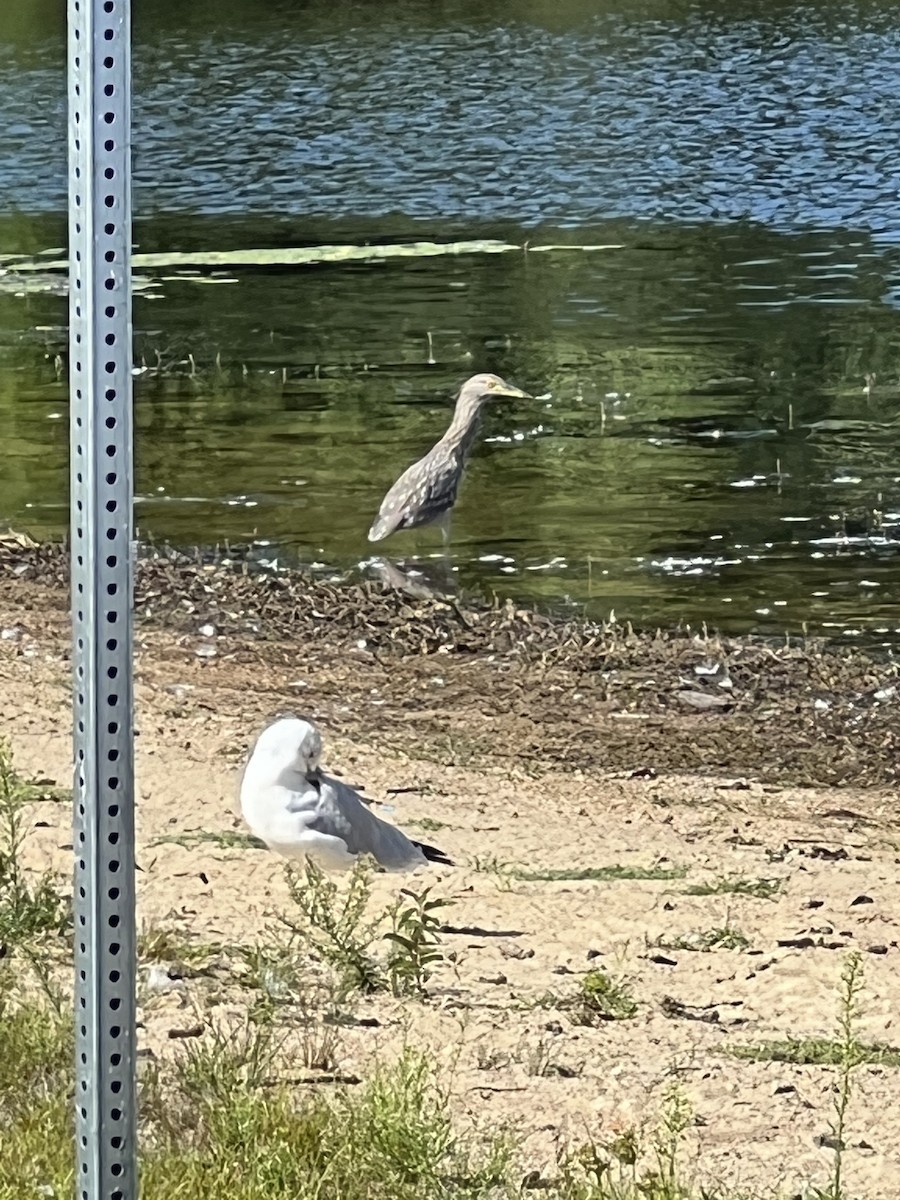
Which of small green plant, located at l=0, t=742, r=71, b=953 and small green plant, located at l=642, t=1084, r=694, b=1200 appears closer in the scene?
small green plant, located at l=642, t=1084, r=694, b=1200

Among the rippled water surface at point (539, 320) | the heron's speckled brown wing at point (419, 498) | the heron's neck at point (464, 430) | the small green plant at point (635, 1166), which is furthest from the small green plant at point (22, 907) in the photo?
the heron's neck at point (464, 430)

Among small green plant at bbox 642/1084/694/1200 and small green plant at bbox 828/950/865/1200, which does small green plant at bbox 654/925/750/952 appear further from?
small green plant at bbox 642/1084/694/1200

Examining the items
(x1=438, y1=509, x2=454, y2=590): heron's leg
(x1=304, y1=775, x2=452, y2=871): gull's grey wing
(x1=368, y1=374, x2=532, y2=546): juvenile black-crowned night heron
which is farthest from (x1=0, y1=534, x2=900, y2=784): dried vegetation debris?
(x1=304, y1=775, x2=452, y2=871): gull's grey wing

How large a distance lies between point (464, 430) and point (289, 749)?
5709 millimetres

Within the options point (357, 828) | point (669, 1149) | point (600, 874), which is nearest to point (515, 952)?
point (357, 828)

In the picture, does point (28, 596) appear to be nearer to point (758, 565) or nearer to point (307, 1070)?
point (758, 565)

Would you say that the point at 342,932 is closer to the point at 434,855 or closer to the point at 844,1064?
the point at 434,855

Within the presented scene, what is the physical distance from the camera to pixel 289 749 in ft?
20.4

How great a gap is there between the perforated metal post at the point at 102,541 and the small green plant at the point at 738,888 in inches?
149

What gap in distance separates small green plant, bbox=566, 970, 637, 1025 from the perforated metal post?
262cm

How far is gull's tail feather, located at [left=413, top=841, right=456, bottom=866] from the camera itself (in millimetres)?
6531

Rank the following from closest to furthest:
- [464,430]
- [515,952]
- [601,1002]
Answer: [601,1002]
[515,952]
[464,430]

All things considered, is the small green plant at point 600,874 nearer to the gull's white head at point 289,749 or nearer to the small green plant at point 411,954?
the gull's white head at point 289,749

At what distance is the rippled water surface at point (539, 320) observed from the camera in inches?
450
